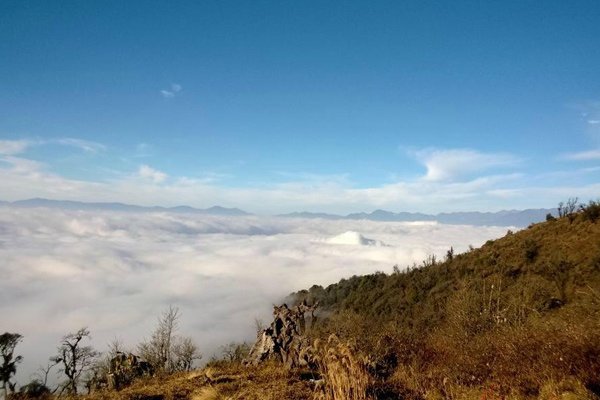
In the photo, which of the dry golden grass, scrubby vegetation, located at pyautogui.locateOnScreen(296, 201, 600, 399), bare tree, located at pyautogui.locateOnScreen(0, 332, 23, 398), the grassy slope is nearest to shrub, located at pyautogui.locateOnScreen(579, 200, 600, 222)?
scrubby vegetation, located at pyautogui.locateOnScreen(296, 201, 600, 399)

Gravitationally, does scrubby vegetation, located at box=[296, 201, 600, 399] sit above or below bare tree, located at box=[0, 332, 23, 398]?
above

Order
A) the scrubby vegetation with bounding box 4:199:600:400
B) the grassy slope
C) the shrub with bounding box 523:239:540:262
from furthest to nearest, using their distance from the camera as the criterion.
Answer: the shrub with bounding box 523:239:540:262 → the grassy slope → the scrubby vegetation with bounding box 4:199:600:400

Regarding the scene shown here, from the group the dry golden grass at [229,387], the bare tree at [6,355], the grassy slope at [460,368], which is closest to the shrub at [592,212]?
the grassy slope at [460,368]

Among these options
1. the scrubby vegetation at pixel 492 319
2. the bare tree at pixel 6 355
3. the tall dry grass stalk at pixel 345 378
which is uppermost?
the tall dry grass stalk at pixel 345 378

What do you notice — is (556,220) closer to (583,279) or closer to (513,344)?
(583,279)

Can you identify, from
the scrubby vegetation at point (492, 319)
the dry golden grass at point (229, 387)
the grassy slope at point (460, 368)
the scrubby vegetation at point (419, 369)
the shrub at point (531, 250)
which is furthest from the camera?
the shrub at point (531, 250)

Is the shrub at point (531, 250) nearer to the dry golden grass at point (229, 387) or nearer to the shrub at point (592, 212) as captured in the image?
the shrub at point (592, 212)

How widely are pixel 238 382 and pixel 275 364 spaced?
2.23 meters

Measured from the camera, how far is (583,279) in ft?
103

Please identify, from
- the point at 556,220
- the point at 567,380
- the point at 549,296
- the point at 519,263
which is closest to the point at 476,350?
the point at 567,380

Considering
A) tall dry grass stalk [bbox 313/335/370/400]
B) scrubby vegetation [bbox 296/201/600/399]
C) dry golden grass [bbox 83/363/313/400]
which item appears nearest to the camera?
tall dry grass stalk [bbox 313/335/370/400]

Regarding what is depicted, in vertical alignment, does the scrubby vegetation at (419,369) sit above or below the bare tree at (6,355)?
above

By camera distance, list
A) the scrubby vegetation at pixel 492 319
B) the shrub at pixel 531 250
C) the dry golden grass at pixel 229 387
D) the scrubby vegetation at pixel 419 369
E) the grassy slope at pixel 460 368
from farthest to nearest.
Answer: the shrub at pixel 531 250 < the dry golden grass at pixel 229 387 < the scrubby vegetation at pixel 492 319 < the grassy slope at pixel 460 368 < the scrubby vegetation at pixel 419 369

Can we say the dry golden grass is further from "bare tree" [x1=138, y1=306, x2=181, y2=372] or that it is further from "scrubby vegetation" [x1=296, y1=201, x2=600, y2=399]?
"bare tree" [x1=138, y1=306, x2=181, y2=372]
